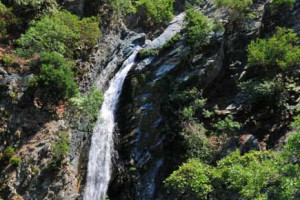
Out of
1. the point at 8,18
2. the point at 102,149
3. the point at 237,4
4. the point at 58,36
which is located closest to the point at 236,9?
the point at 237,4

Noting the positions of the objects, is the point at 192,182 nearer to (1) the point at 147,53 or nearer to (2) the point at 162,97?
(2) the point at 162,97

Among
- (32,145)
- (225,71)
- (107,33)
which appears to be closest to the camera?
(32,145)

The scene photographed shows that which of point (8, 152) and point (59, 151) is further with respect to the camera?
point (59, 151)

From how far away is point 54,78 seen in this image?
62.9ft

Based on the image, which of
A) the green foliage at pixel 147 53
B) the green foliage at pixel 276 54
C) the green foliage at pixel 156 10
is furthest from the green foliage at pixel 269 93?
the green foliage at pixel 156 10

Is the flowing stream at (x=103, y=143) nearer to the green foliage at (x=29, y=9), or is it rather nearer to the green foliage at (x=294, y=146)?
the green foliage at (x=29, y=9)

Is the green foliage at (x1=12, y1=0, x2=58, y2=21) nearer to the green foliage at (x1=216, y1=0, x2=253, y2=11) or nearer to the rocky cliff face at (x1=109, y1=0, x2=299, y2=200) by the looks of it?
the rocky cliff face at (x1=109, y1=0, x2=299, y2=200)

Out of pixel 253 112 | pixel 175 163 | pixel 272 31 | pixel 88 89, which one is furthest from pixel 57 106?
pixel 272 31

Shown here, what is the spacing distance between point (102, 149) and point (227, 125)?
26.2 ft

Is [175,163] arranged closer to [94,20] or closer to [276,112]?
[276,112]

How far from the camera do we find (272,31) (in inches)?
1074

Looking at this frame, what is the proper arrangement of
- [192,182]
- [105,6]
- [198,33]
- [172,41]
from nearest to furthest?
1. [192,182]
2. [198,33]
3. [172,41]
4. [105,6]

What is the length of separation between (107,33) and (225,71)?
1007cm

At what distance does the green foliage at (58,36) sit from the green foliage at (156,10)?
1209cm
